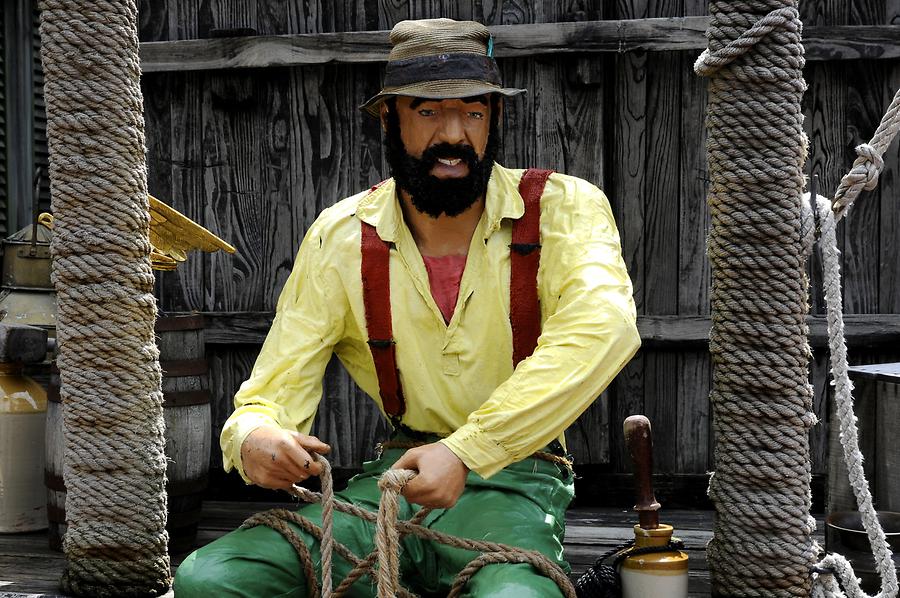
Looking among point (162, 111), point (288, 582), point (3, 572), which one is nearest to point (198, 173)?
point (162, 111)

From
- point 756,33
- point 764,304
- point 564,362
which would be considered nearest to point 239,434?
point 564,362

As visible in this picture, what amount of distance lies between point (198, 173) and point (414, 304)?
227 cm

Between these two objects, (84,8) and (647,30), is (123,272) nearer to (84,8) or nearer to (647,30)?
(84,8)

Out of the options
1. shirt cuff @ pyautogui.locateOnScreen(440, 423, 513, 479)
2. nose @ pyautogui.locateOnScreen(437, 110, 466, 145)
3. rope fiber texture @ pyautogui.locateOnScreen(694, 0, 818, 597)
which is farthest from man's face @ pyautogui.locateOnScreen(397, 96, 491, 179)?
shirt cuff @ pyautogui.locateOnScreen(440, 423, 513, 479)

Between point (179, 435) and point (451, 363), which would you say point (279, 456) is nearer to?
point (451, 363)

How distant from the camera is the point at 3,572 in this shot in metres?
3.55

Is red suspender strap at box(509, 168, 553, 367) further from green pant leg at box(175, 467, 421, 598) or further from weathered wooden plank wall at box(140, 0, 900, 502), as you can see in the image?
weathered wooden plank wall at box(140, 0, 900, 502)

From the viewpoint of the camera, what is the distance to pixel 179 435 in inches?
153

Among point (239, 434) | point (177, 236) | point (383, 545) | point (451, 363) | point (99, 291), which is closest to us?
point (383, 545)

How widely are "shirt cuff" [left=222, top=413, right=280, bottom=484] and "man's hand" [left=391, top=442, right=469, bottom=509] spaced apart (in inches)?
17.0

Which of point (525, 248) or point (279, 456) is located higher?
point (525, 248)

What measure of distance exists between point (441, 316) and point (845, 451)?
3.57 ft

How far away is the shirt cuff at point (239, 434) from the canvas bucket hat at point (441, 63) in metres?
0.94

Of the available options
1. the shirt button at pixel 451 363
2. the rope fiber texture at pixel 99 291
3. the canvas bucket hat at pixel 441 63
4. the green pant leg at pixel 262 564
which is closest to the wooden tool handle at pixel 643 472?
the shirt button at pixel 451 363
